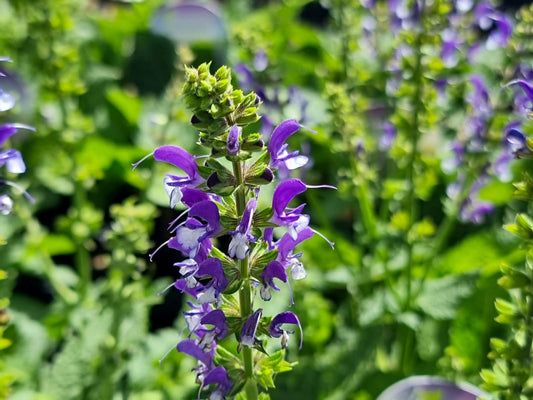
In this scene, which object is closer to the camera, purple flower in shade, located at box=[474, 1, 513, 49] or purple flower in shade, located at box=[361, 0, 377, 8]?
purple flower in shade, located at box=[474, 1, 513, 49]

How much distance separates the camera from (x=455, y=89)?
154cm

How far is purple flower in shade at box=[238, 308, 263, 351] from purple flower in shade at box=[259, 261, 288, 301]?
0.02 m

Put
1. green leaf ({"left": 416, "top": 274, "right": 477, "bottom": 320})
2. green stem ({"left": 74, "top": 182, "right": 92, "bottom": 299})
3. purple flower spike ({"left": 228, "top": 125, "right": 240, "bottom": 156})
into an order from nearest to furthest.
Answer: purple flower spike ({"left": 228, "top": 125, "right": 240, "bottom": 156}), green leaf ({"left": 416, "top": 274, "right": 477, "bottom": 320}), green stem ({"left": 74, "top": 182, "right": 92, "bottom": 299})

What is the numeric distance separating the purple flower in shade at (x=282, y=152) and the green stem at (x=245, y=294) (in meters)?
0.03

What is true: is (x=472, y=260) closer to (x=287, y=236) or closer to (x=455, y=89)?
(x=455, y=89)

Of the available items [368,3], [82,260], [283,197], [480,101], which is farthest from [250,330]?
[368,3]

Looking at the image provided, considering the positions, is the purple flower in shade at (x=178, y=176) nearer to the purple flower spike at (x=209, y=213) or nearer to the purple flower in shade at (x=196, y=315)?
the purple flower spike at (x=209, y=213)

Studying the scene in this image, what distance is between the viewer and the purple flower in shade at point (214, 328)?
0.70 meters

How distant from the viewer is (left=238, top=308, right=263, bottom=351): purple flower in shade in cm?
68

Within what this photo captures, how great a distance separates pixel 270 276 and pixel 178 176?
14cm

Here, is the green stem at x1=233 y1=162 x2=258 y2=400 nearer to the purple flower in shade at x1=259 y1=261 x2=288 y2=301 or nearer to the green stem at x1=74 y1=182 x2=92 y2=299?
the purple flower in shade at x1=259 y1=261 x2=288 y2=301

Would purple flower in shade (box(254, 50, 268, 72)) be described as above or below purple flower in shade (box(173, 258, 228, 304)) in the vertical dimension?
below

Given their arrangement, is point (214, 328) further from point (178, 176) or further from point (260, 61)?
point (260, 61)

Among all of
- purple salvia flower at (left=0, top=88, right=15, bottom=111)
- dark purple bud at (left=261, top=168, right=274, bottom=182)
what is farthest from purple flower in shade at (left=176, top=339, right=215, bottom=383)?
purple salvia flower at (left=0, top=88, right=15, bottom=111)
